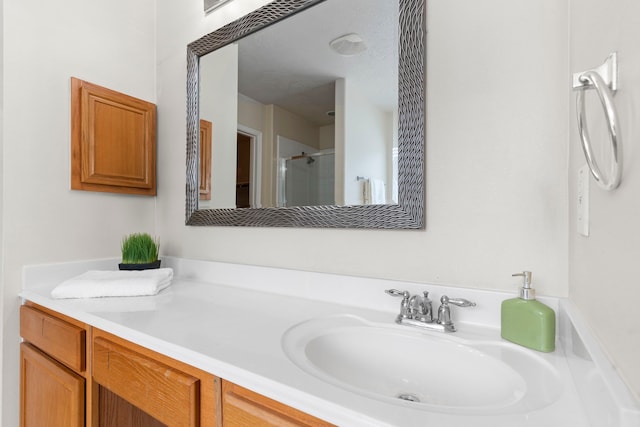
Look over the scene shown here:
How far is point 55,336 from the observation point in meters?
1.10

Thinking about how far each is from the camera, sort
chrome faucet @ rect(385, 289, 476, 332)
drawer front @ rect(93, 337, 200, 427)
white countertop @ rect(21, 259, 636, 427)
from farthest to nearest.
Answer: chrome faucet @ rect(385, 289, 476, 332) → drawer front @ rect(93, 337, 200, 427) → white countertop @ rect(21, 259, 636, 427)

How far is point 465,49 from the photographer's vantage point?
910 millimetres

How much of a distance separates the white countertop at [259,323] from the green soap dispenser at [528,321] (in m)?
0.03

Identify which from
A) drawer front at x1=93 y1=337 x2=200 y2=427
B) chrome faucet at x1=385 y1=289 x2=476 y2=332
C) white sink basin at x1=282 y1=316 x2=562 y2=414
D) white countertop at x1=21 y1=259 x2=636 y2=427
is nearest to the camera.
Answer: white countertop at x1=21 y1=259 x2=636 y2=427

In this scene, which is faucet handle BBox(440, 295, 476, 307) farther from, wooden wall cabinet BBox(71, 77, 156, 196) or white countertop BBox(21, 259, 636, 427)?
wooden wall cabinet BBox(71, 77, 156, 196)

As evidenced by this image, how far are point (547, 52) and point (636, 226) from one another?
2.09ft

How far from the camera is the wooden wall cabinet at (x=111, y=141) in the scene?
4.72 ft

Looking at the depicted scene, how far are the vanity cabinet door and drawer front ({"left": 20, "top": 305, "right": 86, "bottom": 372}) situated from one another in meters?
0.63

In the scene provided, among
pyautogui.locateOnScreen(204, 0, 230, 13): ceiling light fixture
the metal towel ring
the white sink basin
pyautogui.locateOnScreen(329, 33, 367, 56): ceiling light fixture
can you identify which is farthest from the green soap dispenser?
pyautogui.locateOnScreen(204, 0, 230, 13): ceiling light fixture

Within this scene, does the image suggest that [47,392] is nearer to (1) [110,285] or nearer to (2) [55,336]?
(2) [55,336]

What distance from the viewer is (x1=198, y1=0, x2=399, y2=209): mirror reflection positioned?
1041mm

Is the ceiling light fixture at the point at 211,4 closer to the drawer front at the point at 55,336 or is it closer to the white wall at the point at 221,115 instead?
the white wall at the point at 221,115

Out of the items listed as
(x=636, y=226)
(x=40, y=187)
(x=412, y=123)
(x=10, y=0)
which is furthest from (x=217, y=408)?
(x=10, y=0)

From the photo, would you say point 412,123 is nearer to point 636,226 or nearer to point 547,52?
point 547,52
